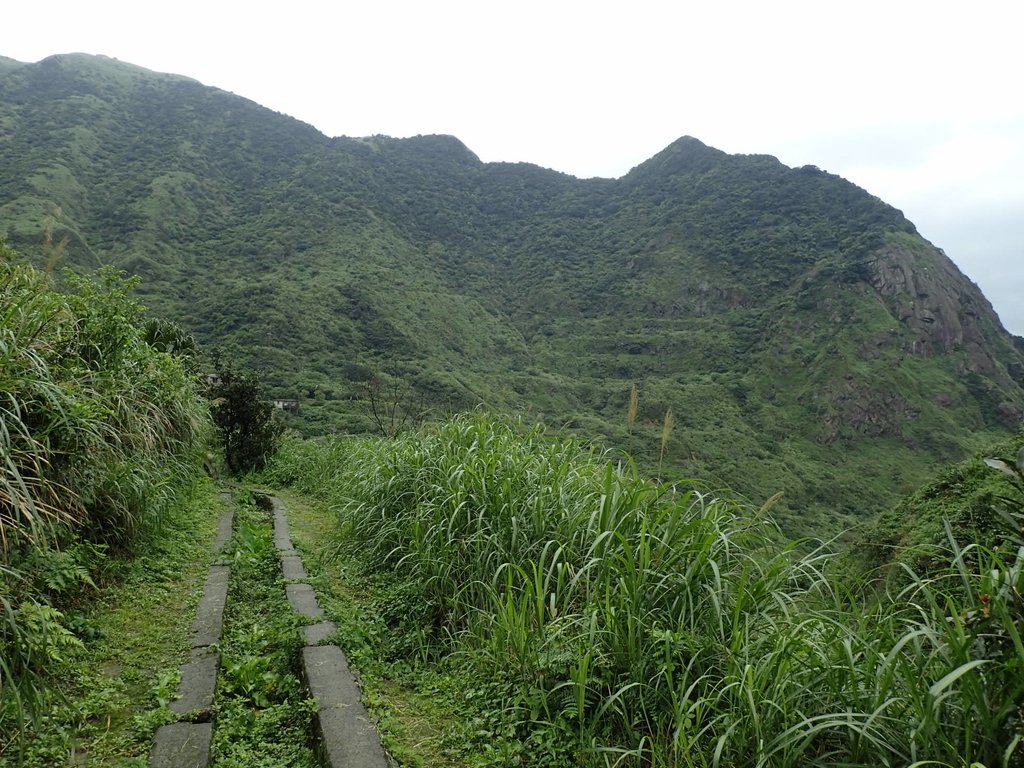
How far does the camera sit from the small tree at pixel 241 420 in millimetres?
9258

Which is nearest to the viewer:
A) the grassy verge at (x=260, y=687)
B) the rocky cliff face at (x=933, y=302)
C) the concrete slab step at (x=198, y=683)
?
the grassy verge at (x=260, y=687)

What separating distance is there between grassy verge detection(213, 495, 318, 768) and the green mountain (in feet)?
58.8

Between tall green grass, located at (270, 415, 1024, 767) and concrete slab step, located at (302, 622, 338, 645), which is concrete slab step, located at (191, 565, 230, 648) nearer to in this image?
concrete slab step, located at (302, 622, 338, 645)

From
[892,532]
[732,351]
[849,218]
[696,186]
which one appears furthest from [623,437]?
[696,186]

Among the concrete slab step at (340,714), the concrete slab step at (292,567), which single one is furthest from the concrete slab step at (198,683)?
the concrete slab step at (292,567)

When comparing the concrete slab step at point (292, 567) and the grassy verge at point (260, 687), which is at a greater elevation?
the grassy verge at point (260, 687)

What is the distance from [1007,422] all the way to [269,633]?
53969 mm

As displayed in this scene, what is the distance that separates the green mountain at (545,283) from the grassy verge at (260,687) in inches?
706

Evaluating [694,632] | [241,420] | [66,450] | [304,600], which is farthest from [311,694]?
[241,420]

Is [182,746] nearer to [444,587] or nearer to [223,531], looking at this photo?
[444,587]

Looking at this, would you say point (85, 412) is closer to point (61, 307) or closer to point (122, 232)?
point (61, 307)

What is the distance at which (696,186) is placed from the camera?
76250mm

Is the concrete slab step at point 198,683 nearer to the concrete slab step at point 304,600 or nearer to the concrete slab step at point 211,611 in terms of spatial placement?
the concrete slab step at point 211,611

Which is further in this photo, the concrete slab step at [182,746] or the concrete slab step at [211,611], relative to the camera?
the concrete slab step at [211,611]
